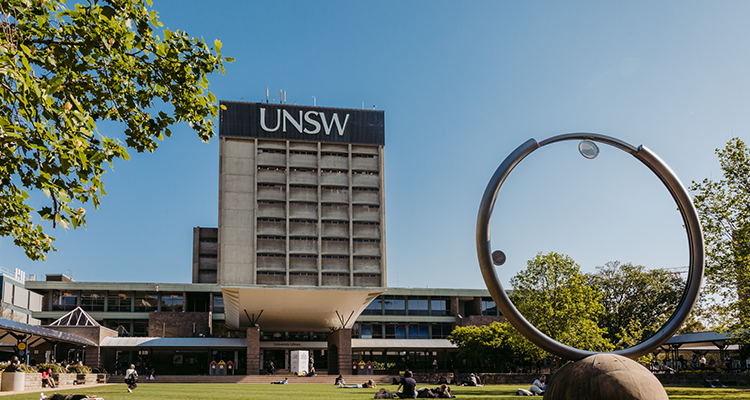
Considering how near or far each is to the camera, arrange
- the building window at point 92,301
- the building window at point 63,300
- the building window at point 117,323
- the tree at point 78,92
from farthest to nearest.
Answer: the building window at point 117,323, the building window at point 92,301, the building window at point 63,300, the tree at point 78,92

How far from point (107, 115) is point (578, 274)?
25.4 meters

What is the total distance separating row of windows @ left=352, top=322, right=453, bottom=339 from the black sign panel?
2557 cm

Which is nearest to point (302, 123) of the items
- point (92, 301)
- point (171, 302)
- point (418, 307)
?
point (171, 302)

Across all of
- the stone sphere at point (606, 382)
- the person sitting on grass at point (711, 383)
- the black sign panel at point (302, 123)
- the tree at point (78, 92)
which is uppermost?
the black sign panel at point (302, 123)

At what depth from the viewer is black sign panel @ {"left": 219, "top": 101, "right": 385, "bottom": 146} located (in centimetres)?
5259

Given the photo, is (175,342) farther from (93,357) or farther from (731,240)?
(731,240)

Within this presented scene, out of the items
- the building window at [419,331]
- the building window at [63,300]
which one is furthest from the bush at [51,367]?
the building window at [419,331]

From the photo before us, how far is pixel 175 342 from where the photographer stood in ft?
182

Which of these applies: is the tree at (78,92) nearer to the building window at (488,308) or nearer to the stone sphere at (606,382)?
the stone sphere at (606,382)

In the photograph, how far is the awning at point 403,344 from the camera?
206 feet

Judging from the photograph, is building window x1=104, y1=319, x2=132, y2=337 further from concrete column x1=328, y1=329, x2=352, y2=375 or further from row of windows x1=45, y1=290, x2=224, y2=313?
concrete column x1=328, y1=329, x2=352, y2=375

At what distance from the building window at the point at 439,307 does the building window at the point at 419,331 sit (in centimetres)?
198

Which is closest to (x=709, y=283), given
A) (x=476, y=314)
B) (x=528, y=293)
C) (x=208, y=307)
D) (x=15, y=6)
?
(x=528, y=293)

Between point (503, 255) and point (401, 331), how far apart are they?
202ft
